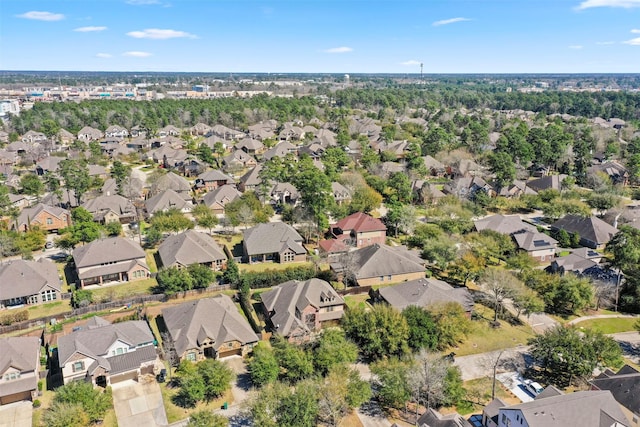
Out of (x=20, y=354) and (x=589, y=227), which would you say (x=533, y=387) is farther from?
(x=20, y=354)

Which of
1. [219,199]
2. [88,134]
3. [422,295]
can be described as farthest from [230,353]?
[88,134]

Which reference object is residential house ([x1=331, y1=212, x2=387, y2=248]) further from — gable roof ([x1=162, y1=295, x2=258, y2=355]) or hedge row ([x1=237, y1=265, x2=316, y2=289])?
gable roof ([x1=162, y1=295, x2=258, y2=355])

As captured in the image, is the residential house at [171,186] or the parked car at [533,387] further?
the residential house at [171,186]

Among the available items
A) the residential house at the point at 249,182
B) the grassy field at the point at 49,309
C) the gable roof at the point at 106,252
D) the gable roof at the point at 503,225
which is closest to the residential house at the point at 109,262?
the gable roof at the point at 106,252

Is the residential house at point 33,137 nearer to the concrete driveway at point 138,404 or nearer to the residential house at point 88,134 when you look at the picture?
the residential house at point 88,134

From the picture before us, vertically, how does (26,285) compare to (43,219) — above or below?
below

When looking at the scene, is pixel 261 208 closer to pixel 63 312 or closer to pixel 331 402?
pixel 63 312
